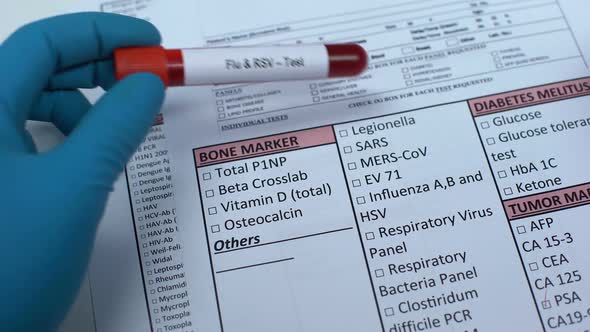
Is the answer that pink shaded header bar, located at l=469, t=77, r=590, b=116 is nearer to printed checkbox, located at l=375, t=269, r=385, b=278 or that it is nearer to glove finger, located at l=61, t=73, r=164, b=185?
printed checkbox, located at l=375, t=269, r=385, b=278

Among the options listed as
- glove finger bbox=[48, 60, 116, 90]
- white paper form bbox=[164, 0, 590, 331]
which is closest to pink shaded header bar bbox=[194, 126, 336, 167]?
white paper form bbox=[164, 0, 590, 331]

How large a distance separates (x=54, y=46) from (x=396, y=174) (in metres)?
0.34

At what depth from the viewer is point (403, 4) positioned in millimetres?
624

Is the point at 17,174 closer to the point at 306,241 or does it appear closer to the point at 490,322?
the point at 306,241

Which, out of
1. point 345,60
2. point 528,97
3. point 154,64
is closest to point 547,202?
point 528,97

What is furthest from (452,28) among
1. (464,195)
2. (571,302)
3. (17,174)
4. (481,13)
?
(17,174)

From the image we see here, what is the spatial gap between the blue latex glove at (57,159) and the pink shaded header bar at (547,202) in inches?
13.9

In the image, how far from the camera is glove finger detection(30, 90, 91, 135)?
0.53 metres

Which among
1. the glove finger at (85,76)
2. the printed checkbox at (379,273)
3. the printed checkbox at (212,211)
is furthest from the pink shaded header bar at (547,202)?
the glove finger at (85,76)

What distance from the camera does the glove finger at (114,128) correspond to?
17.4 inches

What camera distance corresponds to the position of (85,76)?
0.53 meters

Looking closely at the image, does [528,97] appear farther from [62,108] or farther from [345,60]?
[62,108]

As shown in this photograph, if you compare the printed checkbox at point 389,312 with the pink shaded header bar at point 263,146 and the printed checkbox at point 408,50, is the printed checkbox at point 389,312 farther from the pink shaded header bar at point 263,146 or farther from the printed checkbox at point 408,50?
the printed checkbox at point 408,50

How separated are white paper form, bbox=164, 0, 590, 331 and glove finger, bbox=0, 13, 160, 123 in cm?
10
